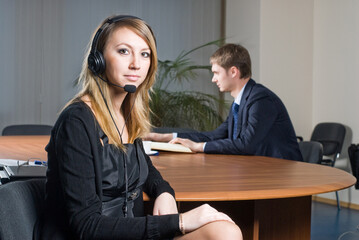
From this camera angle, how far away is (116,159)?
1.51m

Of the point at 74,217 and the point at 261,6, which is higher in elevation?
the point at 261,6

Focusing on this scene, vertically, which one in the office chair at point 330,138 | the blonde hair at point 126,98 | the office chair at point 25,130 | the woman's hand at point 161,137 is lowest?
the office chair at point 330,138

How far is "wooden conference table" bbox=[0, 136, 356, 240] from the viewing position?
5.44 feet

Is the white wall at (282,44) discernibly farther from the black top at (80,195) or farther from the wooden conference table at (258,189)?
the black top at (80,195)

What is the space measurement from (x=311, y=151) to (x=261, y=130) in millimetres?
547

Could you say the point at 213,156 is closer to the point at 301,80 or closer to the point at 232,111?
the point at 232,111

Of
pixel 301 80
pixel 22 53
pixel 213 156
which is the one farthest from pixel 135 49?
pixel 301 80

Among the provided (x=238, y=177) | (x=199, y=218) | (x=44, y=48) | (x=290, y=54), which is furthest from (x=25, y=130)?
(x=199, y=218)

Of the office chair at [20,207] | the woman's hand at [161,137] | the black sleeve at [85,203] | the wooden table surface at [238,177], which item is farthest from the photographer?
the woman's hand at [161,137]

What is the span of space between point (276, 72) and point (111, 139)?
16.0 feet

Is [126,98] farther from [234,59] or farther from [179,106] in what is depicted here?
[179,106]

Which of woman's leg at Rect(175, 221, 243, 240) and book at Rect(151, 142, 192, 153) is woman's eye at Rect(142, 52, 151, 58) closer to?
woman's leg at Rect(175, 221, 243, 240)

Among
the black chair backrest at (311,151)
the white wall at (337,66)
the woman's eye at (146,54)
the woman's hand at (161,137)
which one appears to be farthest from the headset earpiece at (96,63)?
the white wall at (337,66)

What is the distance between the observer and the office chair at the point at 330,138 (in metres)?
5.75
